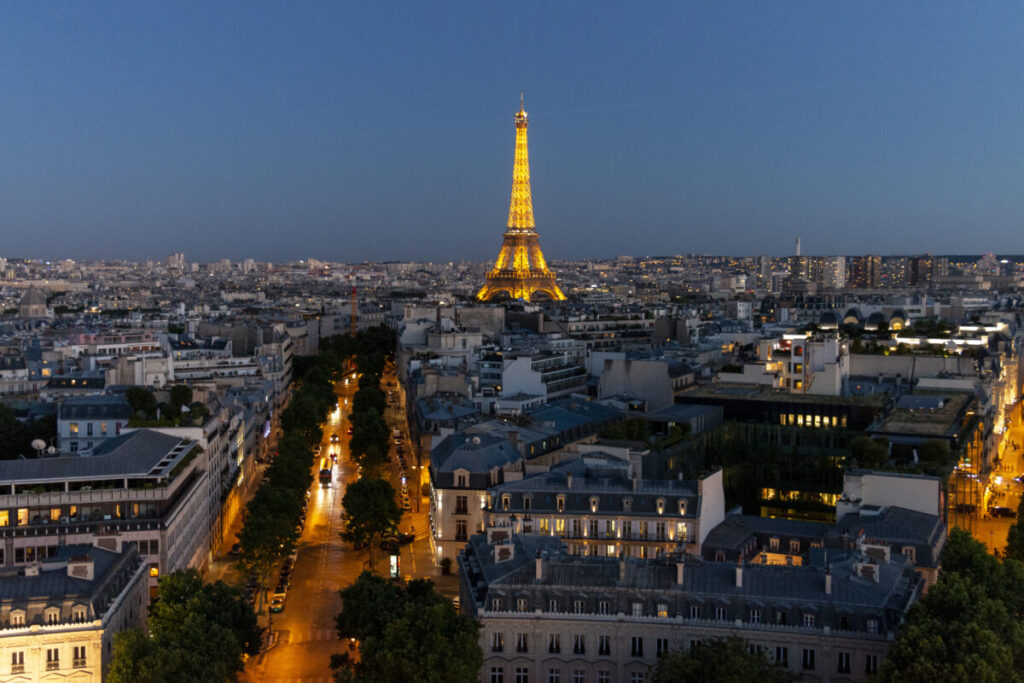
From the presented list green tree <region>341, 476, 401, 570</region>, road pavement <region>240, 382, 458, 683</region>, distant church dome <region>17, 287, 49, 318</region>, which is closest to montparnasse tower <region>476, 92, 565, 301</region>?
distant church dome <region>17, 287, 49, 318</region>

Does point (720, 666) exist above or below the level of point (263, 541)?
above

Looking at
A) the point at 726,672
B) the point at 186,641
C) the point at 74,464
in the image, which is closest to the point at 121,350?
the point at 74,464

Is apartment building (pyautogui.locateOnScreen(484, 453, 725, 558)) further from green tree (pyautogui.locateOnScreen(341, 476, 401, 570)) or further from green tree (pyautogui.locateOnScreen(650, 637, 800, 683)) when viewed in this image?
green tree (pyautogui.locateOnScreen(650, 637, 800, 683))

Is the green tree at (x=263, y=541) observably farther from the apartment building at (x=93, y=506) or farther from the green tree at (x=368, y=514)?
the green tree at (x=368, y=514)

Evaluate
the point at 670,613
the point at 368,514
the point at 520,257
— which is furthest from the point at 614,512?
the point at 520,257

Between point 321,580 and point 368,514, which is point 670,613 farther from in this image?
point 368,514

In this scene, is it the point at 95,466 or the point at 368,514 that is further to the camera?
the point at 368,514

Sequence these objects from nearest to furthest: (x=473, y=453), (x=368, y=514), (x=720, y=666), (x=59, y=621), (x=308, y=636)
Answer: (x=720, y=666), (x=59, y=621), (x=308, y=636), (x=473, y=453), (x=368, y=514)

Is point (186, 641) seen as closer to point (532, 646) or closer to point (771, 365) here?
point (532, 646)
